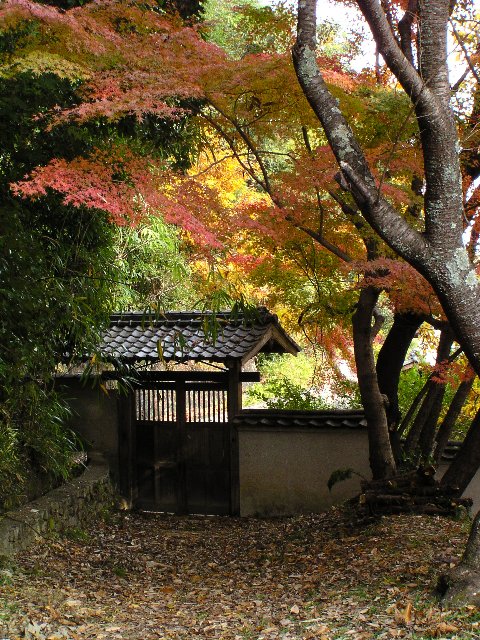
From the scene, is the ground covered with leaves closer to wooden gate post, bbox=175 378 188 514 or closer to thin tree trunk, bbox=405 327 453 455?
wooden gate post, bbox=175 378 188 514

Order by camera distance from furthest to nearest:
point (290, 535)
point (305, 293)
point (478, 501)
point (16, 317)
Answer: point (305, 293), point (478, 501), point (290, 535), point (16, 317)

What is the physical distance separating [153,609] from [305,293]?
14.7ft

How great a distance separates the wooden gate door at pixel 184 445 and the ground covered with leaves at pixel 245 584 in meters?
1.03

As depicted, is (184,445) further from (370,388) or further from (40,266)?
(40,266)

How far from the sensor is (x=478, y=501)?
8.08m

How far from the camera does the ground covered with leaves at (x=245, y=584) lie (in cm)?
420

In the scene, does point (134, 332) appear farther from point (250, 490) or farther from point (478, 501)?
point (478, 501)

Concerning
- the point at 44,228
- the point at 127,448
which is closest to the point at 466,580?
the point at 44,228

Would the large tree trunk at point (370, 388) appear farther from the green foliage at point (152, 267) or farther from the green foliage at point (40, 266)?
the green foliage at point (152, 267)

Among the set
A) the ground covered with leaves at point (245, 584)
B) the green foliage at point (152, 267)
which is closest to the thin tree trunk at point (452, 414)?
the ground covered with leaves at point (245, 584)

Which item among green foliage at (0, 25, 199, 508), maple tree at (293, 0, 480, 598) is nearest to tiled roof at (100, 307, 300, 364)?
green foliage at (0, 25, 199, 508)

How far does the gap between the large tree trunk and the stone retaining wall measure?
3.03 metres

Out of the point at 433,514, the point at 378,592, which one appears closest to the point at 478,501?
the point at 433,514

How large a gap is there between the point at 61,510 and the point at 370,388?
3196 millimetres
